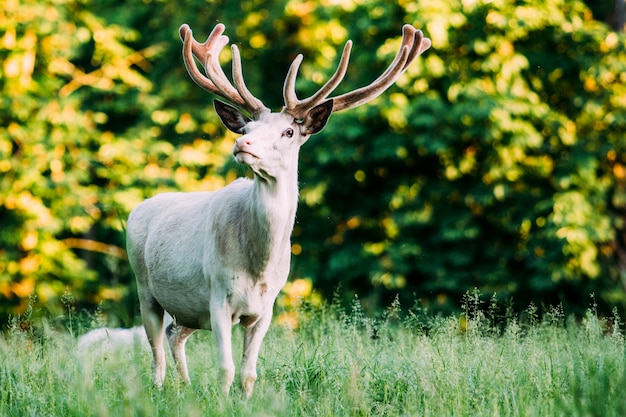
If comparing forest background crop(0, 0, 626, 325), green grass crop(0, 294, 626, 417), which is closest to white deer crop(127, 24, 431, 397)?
green grass crop(0, 294, 626, 417)

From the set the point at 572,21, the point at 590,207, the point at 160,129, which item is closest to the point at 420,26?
the point at 572,21

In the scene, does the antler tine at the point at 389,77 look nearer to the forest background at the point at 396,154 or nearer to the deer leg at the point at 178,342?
the deer leg at the point at 178,342

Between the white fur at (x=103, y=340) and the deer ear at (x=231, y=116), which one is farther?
the white fur at (x=103, y=340)

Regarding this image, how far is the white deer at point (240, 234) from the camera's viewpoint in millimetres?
5508

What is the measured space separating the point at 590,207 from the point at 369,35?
4.63 meters

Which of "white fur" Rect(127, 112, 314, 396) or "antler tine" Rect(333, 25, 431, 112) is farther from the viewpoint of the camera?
"antler tine" Rect(333, 25, 431, 112)

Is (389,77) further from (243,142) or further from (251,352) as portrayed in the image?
(251,352)

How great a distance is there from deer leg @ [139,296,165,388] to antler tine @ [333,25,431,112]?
6.33 ft

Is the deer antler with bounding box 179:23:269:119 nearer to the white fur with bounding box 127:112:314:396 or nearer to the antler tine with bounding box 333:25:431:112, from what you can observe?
the white fur with bounding box 127:112:314:396

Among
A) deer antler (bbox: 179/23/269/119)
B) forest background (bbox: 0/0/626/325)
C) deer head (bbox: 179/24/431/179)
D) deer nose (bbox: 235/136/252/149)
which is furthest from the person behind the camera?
forest background (bbox: 0/0/626/325)

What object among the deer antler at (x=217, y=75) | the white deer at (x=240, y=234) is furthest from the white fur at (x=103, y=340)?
the deer antler at (x=217, y=75)

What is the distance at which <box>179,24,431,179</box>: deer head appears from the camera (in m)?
5.39

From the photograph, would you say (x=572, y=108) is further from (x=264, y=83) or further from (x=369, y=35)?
(x=264, y=83)

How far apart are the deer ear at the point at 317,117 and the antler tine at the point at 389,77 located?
23 cm
